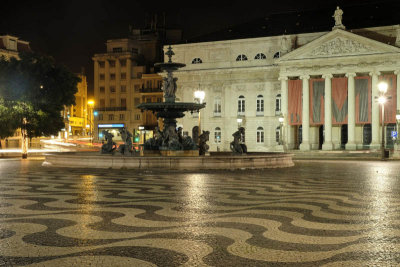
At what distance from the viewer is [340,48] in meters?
55.9

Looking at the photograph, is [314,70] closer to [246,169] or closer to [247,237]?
[246,169]

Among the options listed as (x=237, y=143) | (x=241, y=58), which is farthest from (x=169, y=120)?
(x=241, y=58)

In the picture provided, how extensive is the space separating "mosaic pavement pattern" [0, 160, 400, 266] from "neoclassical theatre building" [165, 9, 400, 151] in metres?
42.4

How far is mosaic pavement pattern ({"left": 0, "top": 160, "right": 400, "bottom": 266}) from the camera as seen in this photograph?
579 cm

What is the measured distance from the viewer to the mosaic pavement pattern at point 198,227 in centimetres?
579

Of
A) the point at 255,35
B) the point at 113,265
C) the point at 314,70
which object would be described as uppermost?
the point at 255,35

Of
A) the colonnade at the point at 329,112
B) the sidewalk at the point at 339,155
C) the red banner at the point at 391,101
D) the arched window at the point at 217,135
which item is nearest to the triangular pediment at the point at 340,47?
the colonnade at the point at 329,112

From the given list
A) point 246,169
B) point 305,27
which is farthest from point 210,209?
point 305,27

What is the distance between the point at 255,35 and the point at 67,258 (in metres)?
63.8

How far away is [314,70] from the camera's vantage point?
2274 inches

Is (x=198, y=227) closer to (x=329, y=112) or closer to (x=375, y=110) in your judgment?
(x=375, y=110)

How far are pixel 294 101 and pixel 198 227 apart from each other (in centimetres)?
5273

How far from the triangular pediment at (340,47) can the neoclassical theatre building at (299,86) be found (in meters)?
0.11

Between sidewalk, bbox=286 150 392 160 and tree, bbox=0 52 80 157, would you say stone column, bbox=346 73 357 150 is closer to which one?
sidewalk, bbox=286 150 392 160
